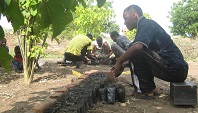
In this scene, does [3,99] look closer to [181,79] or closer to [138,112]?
[138,112]

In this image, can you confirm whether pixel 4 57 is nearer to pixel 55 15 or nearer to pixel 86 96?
pixel 55 15

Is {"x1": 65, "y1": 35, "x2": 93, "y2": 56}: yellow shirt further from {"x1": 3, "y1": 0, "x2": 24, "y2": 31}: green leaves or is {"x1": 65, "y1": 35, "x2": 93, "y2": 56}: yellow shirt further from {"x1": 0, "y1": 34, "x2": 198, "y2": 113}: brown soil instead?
{"x1": 3, "y1": 0, "x2": 24, "y2": 31}: green leaves

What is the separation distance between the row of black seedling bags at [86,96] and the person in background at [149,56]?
0.32 meters

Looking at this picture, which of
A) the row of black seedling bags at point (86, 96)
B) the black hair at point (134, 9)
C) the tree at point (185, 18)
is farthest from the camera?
the tree at point (185, 18)

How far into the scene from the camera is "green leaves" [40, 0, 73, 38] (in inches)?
42.0

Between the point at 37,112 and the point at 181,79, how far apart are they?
197 centimetres

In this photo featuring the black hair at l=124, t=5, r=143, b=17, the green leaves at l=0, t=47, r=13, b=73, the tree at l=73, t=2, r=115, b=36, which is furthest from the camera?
the tree at l=73, t=2, r=115, b=36

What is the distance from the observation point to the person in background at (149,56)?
3.13m

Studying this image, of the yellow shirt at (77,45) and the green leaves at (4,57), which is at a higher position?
the yellow shirt at (77,45)

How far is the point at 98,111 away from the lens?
280 cm

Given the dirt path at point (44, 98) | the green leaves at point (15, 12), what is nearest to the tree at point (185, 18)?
the dirt path at point (44, 98)

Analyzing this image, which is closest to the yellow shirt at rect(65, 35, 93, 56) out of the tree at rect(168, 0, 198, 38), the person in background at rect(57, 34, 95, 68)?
the person in background at rect(57, 34, 95, 68)

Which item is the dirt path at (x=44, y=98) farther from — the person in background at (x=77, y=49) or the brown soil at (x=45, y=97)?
the person in background at (x=77, y=49)

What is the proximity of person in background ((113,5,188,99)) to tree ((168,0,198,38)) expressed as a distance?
3115 centimetres
